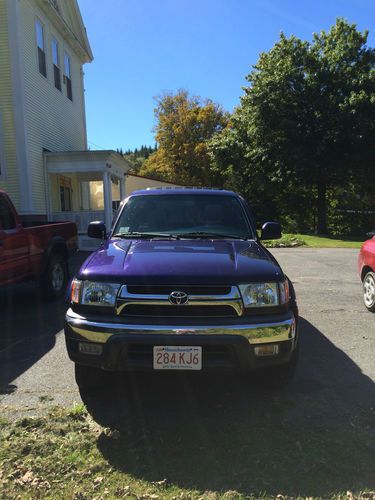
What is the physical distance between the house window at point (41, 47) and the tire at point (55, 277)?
949 cm

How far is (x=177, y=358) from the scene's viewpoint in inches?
129

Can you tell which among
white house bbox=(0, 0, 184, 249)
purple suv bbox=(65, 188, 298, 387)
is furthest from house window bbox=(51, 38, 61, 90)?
→ purple suv bbox=(65, 188, 298, 387)

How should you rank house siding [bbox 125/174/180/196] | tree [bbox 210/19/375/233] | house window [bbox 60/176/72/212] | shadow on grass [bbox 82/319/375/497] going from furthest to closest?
house siding [bbox 125/174/180/196], tree [bbox 210/19/375/233], house window [bbox 60/176/72/212], shadow on grass [bbox 82/319/375/497]

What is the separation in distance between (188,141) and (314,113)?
28689 millimetres

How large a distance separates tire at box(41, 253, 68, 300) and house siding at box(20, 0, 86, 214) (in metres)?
6.32

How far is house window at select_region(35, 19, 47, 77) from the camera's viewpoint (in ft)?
48.7

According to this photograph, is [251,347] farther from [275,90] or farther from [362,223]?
[362,223]

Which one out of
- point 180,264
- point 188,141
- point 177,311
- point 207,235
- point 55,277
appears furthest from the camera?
point 188,141

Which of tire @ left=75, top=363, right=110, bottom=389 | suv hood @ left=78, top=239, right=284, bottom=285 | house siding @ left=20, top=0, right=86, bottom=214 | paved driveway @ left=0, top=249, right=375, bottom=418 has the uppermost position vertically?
house siding @ left=20, top=0, right=86, bottom=214

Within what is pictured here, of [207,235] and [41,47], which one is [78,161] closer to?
[41,47]

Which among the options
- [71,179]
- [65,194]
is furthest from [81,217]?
[71,179]

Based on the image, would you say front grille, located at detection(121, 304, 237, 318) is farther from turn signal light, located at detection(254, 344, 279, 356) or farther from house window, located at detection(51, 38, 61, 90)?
house window, located at detection(51, 38, 61, 90)

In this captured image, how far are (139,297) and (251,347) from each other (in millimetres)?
916

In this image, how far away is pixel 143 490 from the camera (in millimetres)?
2674
